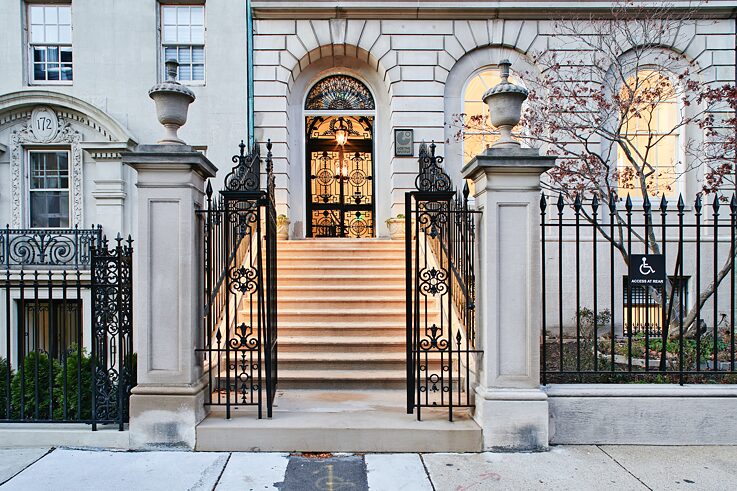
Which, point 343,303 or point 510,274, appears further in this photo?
point 343,303

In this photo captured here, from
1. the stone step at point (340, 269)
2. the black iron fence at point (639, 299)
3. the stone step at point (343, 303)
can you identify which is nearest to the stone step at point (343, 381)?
the stone step at point (343, 303)

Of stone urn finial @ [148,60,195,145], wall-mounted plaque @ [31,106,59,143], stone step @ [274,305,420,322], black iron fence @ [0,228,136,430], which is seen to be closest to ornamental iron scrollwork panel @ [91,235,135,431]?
black iron fence @ [0,228,136,430]

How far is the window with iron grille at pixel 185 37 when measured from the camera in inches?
499

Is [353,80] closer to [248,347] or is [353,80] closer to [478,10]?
[478,10]

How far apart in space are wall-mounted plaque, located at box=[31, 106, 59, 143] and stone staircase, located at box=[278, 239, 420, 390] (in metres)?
7.07

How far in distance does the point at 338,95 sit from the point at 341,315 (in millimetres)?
7414

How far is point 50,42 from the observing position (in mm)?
12656

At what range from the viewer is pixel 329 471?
4.45m

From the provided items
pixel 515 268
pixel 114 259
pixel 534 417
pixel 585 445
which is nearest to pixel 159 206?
pixel 114 259

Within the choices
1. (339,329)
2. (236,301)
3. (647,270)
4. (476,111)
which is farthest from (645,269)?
(476,111)

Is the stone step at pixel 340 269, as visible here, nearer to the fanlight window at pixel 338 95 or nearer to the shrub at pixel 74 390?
the shrub at pixel 74 390

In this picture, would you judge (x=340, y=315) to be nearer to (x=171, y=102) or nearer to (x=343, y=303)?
(x=343, y=303)

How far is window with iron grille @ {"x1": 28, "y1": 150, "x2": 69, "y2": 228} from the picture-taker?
42.1 ft

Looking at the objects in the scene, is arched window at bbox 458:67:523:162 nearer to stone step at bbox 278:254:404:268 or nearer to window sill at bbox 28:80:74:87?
stone step at bbox 278:254:404:268
